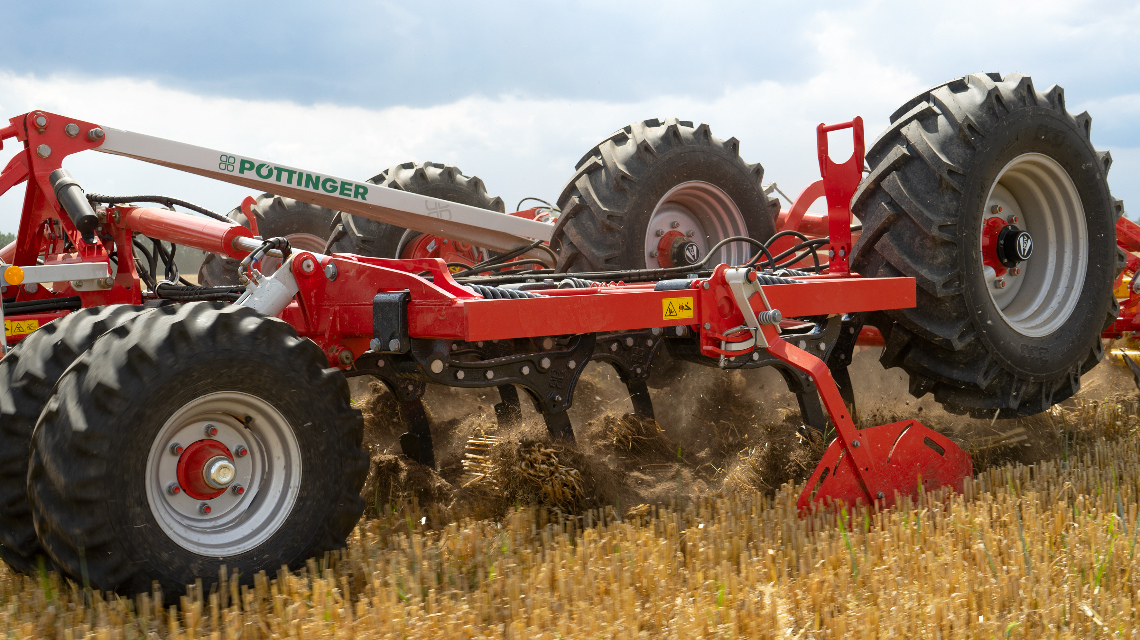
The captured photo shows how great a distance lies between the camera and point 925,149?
3.77 metres

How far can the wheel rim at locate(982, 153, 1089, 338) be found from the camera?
4.31 meters

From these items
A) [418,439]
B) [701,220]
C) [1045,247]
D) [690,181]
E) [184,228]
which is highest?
[690,181]

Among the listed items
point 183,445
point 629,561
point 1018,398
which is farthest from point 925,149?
point 183,445

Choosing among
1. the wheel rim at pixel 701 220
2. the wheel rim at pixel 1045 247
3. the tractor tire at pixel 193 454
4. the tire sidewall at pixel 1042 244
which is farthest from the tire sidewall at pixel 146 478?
the wheel rim at pixel 1045 247

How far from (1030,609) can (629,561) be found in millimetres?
1003

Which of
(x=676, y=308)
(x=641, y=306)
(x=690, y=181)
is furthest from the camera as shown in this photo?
(x=690, y=181)

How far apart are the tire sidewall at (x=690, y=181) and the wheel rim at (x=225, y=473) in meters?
2.60

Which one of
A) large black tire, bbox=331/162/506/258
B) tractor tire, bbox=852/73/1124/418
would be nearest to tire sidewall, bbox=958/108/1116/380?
tractor tire, bbox=852/73/1124/418

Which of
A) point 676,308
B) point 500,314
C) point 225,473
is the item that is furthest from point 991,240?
point 225,473

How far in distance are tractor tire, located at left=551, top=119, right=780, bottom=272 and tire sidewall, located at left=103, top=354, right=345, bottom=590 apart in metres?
2.48

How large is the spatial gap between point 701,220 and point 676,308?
2.29 m

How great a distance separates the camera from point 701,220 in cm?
530

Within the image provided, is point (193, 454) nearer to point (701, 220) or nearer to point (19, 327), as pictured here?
point (19, 327)

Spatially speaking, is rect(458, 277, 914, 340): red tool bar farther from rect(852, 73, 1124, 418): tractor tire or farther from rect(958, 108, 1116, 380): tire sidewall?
rect(958, 108, 1116, 380): tire sidewall
